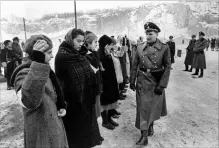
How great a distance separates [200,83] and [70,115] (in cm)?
669

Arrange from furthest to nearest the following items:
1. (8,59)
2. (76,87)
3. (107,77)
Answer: (8,59)
(107,77)
(76,87)

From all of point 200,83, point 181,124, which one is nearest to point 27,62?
point 181,124

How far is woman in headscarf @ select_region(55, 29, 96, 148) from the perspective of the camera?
2.23 metres

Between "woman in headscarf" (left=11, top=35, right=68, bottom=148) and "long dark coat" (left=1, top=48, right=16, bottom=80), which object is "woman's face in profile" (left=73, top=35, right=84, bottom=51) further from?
"long dark coat" (left=1, top=48, right=16, bottom=80)

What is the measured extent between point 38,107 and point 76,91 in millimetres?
788

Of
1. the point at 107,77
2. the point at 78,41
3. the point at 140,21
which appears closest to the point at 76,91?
the point at 78,41

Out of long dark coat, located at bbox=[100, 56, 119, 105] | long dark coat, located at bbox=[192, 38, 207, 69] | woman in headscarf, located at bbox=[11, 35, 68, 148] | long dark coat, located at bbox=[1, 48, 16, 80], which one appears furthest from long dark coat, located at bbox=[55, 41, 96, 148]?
long dark coat, located at bbox=[192, 38, 207, 69]

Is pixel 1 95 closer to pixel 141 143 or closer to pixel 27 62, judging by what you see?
pixel 141 143

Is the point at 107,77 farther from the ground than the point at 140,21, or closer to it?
closer to it

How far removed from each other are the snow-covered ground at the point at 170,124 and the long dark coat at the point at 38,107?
6.13 feet

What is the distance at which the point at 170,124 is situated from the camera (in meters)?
4.04

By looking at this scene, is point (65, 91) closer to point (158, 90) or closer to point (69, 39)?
point (69, 39)

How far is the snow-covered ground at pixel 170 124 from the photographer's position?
3350 millimetres

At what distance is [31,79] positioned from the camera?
128cm
